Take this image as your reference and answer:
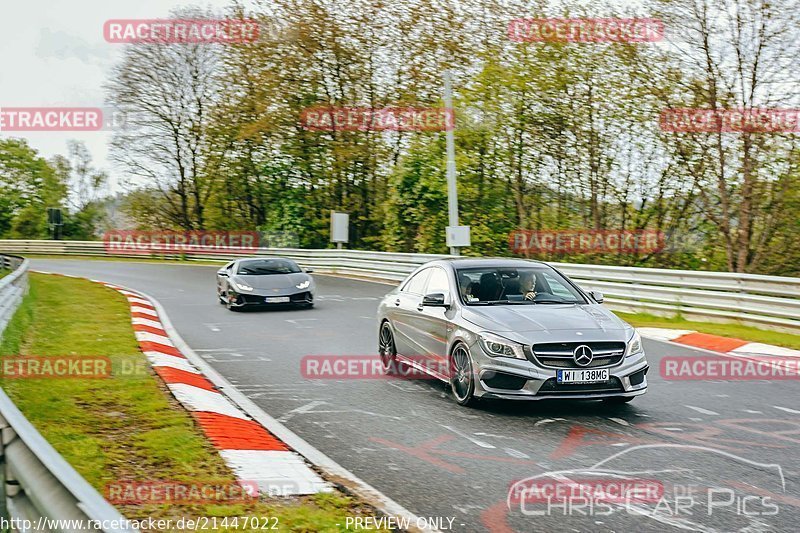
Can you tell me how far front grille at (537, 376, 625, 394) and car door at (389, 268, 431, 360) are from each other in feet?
7.35

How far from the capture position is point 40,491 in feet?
10.5

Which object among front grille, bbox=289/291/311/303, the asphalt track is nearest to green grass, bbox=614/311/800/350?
the asphalt track

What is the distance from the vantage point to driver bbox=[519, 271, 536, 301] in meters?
9.77

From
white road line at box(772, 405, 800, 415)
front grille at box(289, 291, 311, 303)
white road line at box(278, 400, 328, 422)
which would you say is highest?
front grille at box(289, 291, 311, 303)

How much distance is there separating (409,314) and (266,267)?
38.9ft

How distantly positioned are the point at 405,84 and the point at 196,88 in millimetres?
15873

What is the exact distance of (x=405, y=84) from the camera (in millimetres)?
43531

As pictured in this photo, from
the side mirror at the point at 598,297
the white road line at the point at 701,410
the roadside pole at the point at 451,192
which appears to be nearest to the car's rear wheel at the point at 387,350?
the side mirror at the point at 598,297

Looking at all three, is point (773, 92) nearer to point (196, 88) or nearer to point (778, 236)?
point (778, 236)

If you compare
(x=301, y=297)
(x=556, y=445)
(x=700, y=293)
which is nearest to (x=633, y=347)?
(x=556, y=445)

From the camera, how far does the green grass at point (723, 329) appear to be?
1427cm

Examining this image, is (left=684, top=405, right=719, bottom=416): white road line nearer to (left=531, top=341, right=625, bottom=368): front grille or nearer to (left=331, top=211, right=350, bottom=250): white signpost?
(left=531, top=341, right=625, bottom=368): front grille

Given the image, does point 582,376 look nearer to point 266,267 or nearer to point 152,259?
point 266,267

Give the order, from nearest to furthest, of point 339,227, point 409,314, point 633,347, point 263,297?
point 633,347 → point 409,314 → point 263,297 → point 339,227
